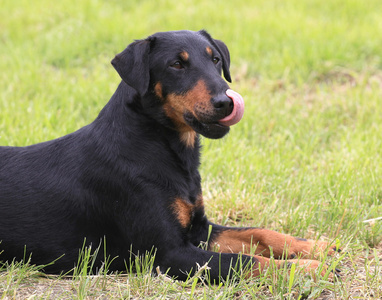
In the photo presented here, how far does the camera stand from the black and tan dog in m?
3.24

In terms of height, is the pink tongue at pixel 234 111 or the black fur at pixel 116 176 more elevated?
the pink tongue at pixel 234 111

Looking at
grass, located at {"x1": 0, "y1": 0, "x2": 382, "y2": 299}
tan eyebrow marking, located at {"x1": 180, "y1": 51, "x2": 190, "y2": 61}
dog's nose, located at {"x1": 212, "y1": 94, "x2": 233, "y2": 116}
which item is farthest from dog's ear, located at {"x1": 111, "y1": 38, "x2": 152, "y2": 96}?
grass, located at {"x1": 0, "y1": 0, "x2": 382, "y2": 299}

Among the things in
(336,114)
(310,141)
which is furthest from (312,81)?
(310,141)

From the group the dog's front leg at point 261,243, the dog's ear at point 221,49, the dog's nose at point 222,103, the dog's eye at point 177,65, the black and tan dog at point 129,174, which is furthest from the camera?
the dog's ear at point 221,49

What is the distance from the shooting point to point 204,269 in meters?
3.12

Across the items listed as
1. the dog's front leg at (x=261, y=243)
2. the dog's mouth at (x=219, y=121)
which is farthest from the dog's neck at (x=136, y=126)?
the dog's front leg at (x=261, y=243)

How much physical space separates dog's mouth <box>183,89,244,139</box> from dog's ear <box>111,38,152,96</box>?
0.32 m

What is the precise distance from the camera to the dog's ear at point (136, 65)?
3.27 m

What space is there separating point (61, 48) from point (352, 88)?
4.02m

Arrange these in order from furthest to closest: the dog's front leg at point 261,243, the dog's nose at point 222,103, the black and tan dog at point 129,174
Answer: the dog's front leg at point 261,243
the black and tan dog at point 129,174
the dog's nose at point 222,103

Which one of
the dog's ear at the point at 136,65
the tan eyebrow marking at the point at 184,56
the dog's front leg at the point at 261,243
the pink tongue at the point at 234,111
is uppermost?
the tan eyebrow marking at the point at 184,56

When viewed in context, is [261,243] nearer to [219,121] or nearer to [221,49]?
[219,121]

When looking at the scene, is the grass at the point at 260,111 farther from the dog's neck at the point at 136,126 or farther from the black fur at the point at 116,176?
the dog's neck at the point at 136,126

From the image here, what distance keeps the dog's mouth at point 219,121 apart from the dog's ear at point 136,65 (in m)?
0.32
